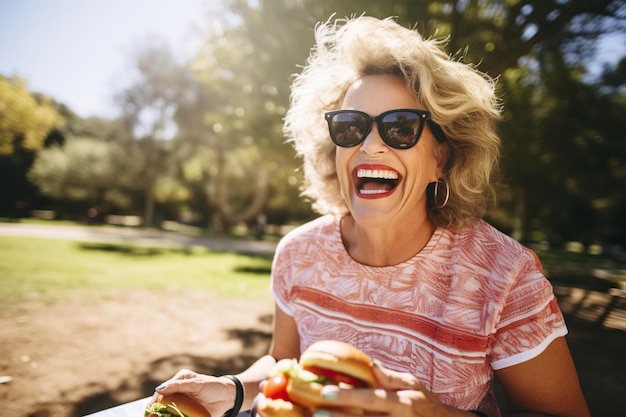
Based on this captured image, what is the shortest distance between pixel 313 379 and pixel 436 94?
1461 millimetres

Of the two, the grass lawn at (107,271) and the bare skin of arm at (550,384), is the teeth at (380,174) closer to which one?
the bare skin of arm at (550,384)

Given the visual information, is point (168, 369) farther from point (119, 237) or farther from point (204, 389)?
point (119, 237)

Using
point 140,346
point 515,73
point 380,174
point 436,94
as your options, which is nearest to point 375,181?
point 380,174

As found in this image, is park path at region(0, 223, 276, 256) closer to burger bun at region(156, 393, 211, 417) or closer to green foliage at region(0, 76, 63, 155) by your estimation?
green foliage at region(0, 76, 63, 155)

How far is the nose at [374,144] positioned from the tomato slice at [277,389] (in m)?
1.09

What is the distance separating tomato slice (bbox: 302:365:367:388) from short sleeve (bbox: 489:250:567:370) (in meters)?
0.74

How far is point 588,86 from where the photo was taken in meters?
5.01

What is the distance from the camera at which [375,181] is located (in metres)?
1.87

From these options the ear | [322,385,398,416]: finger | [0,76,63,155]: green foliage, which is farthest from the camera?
[0,76,63,155]: green foliage

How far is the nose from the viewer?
1760 mm

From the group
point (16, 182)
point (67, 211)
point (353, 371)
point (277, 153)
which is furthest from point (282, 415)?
point (16, 182)

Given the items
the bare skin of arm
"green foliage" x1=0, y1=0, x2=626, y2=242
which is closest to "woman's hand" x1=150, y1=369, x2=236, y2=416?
the bare skin of arm

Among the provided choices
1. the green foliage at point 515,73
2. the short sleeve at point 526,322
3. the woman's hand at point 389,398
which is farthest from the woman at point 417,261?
the green foliage at point 515,73

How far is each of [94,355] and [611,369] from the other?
583 cm
